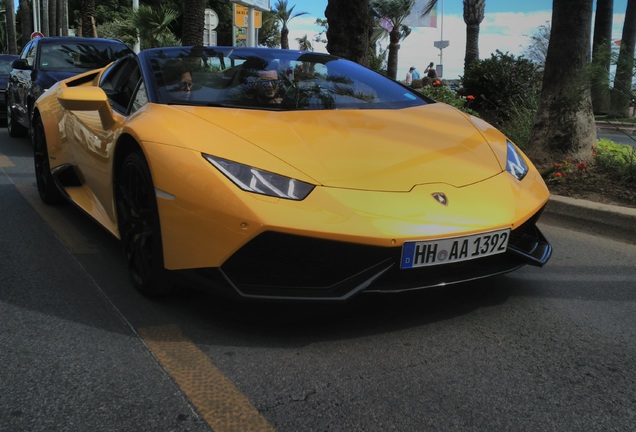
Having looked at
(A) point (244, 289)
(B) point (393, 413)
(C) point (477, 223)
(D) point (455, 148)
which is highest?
(D) point (455, 148)

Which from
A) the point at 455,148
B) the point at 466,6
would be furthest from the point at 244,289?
the point at 466,6

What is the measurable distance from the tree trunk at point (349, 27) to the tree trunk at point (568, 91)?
357cm

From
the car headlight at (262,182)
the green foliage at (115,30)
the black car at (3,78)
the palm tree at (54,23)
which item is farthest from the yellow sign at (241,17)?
the palm tree at (54,23)

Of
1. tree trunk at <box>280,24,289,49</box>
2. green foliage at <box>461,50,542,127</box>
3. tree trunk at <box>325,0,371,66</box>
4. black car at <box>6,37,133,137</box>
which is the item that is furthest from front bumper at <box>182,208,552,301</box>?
tree trunk at <box>280,24,289,49</box>

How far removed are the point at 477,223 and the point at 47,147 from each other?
3583 millimetres

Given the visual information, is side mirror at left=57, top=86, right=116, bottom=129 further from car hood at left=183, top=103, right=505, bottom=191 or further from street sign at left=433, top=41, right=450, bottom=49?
street sign at left=433, top=41, right=450, bottom=49

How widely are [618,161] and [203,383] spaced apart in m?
4.79

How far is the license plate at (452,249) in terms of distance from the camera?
242cm

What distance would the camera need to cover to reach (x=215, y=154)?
8.32 ft

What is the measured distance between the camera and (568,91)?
580 cm

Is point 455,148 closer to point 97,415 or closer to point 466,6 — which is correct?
point 97,415

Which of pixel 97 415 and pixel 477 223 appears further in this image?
pixel 477 223

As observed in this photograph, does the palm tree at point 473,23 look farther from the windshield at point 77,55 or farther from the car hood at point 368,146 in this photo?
the car hood at point 368,146

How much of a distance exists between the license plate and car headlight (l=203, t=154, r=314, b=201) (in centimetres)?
48
